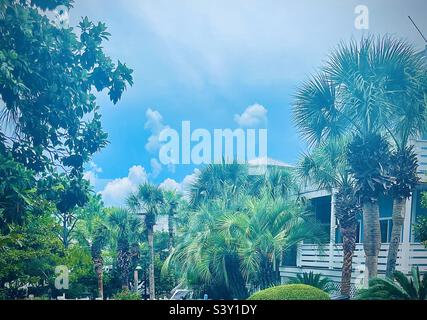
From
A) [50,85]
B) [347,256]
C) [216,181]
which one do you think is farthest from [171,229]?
[50,85]

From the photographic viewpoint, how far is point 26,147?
4.43 metres

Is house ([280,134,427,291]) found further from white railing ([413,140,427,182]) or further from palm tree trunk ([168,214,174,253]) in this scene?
palm tree trunk ([168,214,174,253])

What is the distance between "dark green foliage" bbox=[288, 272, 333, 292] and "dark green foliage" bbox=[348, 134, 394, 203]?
980 millimetres

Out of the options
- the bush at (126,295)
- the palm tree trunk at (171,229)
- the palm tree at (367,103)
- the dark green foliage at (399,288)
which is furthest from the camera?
the palm tree trunk at (171,229)

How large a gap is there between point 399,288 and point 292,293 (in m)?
1.04

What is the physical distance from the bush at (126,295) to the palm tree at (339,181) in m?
2.12

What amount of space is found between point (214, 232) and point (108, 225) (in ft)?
3.94

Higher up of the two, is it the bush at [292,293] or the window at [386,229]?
the window at [386,229]

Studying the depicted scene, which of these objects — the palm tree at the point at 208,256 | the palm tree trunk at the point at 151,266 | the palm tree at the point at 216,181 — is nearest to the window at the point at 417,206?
the palm tree at the point at 216,181

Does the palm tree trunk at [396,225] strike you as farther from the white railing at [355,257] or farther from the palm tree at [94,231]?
the palm tree at [94,231]

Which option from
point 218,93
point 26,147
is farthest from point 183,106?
point 26,147

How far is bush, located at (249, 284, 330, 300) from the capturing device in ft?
13.3

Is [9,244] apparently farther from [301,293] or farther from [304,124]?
[304,124]

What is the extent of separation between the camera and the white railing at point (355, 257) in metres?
3.96
